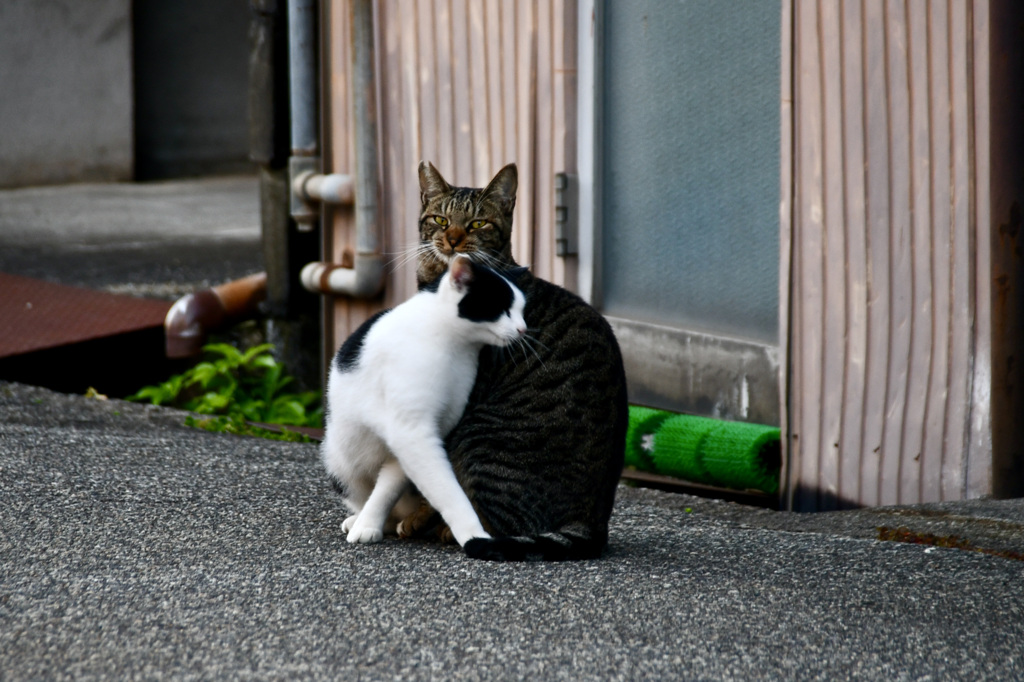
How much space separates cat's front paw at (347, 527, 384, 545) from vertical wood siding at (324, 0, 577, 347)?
237 cm

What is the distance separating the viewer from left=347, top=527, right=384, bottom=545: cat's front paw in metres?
3.31

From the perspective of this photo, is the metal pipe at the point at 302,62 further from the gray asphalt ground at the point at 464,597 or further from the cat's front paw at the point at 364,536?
the cat's front paw at the point at 364,536

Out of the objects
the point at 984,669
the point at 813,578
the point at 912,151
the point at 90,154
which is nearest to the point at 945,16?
the point at 912,151

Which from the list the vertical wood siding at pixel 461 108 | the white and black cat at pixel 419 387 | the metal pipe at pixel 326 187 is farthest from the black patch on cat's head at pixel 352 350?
the metal pipe at pixel 326 187

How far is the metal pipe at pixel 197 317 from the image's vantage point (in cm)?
675

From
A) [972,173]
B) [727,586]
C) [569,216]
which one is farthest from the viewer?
[569,216]

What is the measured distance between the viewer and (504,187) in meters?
4.02

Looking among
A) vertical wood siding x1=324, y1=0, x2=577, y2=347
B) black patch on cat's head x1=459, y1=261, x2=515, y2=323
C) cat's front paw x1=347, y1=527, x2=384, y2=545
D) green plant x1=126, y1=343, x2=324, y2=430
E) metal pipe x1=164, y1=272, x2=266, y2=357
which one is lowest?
green plant x1=126, y1=343, x2=324, y2=430

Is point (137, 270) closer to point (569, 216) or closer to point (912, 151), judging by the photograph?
point (569, 216)

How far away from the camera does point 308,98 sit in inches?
257

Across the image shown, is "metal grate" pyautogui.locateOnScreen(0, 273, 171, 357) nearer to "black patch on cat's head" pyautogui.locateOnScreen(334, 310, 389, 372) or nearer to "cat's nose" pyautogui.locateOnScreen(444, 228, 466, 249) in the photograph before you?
"cat's nose" pyautogui.locateOnScreen(444, 228, 466, 249)

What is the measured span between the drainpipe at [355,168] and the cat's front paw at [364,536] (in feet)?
10.2

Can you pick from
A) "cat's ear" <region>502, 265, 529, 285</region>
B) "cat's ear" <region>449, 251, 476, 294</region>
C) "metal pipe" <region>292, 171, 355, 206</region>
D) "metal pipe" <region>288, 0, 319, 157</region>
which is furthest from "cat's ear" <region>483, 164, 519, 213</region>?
"metal pipe" <region>288, 0, 319, 157</region>

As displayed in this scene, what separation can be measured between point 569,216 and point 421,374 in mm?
2430
